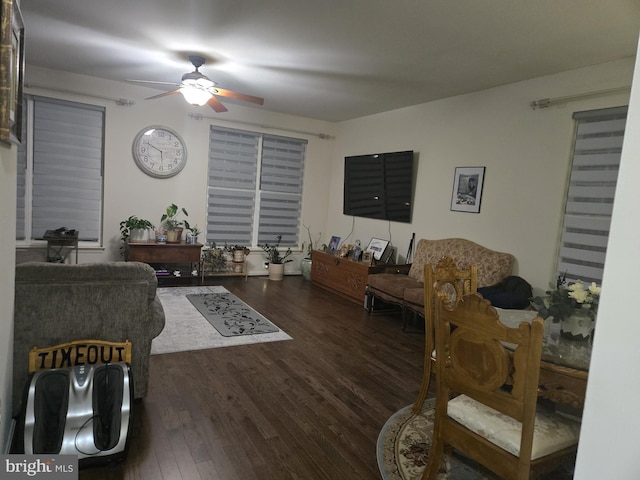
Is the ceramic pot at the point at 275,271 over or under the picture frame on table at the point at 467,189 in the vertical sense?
under

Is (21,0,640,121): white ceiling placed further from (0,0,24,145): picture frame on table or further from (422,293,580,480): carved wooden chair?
(422,293,580,480): carved wooden chair

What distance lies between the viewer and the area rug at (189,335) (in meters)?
3.57

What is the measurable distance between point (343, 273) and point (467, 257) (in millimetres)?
1891

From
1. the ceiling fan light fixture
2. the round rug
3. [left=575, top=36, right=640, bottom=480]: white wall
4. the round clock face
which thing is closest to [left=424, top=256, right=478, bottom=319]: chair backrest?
the round rug

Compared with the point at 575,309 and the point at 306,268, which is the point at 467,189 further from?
the point at 306,268

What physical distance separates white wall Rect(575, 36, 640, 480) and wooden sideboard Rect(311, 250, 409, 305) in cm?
436

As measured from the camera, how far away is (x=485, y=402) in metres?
1.65

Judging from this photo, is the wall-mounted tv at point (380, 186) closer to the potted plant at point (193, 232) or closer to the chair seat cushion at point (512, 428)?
the potted plant at point (193, 232)

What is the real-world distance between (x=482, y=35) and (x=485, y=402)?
2741 millimetres

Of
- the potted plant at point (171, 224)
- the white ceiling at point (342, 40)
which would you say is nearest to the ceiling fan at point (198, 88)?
the white ceiling at point (342, 40)

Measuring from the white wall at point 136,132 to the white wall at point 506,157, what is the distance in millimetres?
2547

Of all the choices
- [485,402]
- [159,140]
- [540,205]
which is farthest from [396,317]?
[159,140]

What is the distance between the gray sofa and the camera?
217cm

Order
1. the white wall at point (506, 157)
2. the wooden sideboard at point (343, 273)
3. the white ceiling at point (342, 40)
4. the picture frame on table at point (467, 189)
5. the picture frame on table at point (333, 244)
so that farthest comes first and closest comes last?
1. the picture frame on table at point (333, 244)
2. the wooden sideboard at point (343, 273)
3. the picture frame on table at point (467, 189)
4. the white wall at point (506, 157)
5. the white ceiling at point (342, 40)
